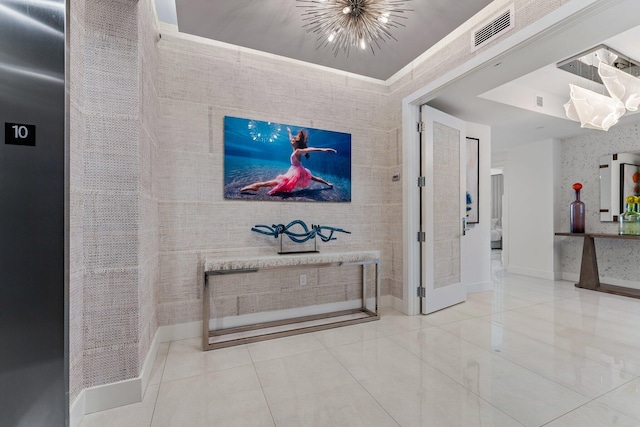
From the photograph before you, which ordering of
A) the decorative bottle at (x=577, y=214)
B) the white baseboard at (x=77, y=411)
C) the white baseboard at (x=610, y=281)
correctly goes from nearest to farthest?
the white baseboard at (x=77, y=411) → the white baseboard at (x=610, y=281) → the decorative bottle at (x=577, y=214)

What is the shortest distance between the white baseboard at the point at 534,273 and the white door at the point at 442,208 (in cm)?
247

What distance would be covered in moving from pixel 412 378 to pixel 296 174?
2.06 m

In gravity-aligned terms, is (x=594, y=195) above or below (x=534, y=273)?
above

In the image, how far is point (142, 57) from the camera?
1.83 meters

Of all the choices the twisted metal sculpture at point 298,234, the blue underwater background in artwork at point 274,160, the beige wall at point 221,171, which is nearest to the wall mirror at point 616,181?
the beige wall at point 221,171

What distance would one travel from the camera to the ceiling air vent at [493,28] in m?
2.06

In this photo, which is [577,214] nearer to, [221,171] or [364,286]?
[364,286]

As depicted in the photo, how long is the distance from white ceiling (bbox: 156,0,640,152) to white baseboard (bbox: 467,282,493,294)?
2409mm

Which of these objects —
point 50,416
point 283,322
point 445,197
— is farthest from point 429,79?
point 50,416

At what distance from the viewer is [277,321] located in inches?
112

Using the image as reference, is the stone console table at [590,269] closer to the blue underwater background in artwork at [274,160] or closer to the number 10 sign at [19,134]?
the blue underwater background in artwork at [274,160]

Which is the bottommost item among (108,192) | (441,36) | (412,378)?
(412,378)

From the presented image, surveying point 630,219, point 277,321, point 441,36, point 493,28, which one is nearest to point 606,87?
point 493,28

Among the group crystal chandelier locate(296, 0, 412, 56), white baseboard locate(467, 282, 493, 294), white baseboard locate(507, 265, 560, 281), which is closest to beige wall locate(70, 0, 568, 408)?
crystal chandelier locate(296, 0, 412, 56)
